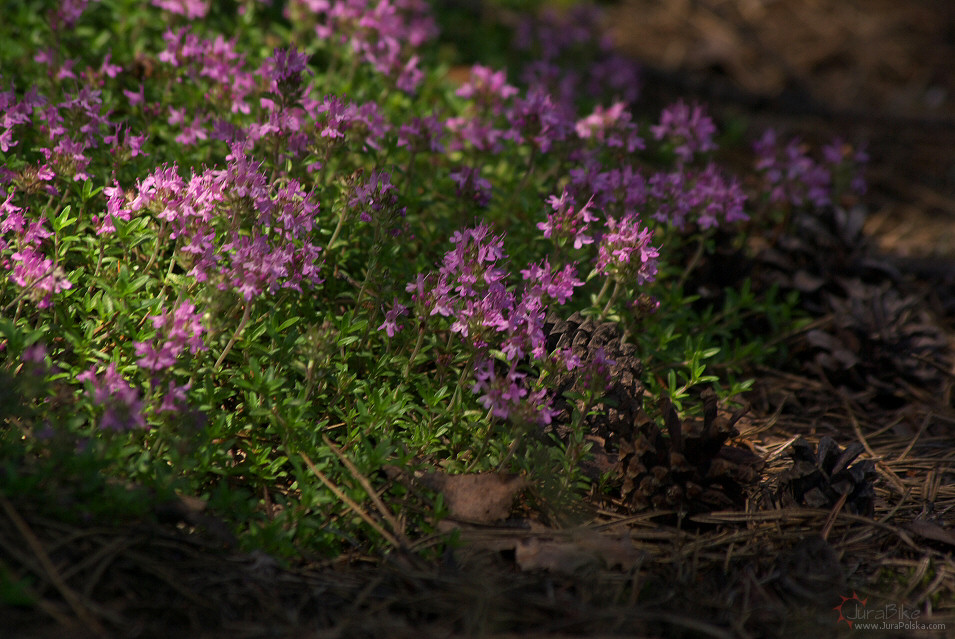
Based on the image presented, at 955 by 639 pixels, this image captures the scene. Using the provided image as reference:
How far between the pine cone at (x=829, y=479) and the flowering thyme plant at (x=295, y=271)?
73cm

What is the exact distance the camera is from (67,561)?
256 centimetres

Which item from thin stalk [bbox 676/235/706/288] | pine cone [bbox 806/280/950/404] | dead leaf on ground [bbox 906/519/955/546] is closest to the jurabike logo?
dead leaf on ground [bbox 906/519/955/546]

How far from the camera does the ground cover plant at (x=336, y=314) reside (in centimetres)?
307

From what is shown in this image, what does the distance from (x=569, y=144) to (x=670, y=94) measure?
11.0 feet

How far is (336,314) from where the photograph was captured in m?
4.22

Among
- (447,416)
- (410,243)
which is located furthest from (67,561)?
(410,243)

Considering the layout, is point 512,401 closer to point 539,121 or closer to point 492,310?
point 492,310

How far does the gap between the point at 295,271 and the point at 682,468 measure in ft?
6.14

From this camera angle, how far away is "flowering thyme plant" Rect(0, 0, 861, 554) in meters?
3.15

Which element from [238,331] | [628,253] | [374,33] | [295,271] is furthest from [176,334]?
[374,33]

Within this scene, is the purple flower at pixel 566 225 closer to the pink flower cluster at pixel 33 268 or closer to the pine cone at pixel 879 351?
the pine cone at pixel 879 351

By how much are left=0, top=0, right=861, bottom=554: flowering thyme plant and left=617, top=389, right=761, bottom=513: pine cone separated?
28cm

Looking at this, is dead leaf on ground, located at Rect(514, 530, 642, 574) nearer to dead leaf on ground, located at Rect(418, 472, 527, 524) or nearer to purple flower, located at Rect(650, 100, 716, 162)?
dead leaf on ground, located at Rect(418, 472, 527, 524)

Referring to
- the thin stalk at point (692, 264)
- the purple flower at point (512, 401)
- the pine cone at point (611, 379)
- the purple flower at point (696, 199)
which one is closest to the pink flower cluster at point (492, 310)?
the purple flower at point (512, 401)
